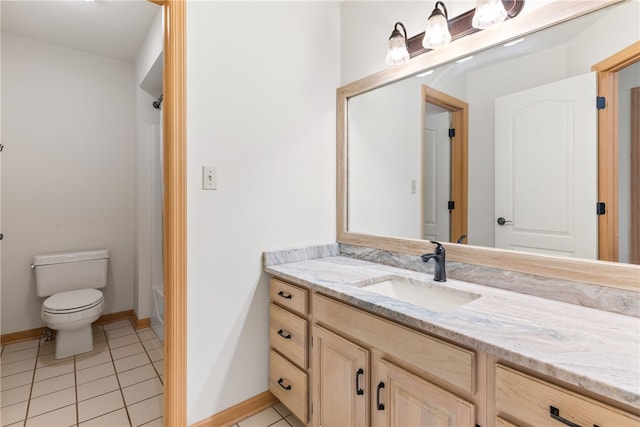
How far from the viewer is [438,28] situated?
137 cm

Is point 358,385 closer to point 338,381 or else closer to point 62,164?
point 338,381

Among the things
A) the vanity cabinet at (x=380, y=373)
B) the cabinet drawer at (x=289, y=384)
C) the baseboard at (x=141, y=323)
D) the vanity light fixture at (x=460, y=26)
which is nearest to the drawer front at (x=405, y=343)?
the vanity cabinet at (x=380, y=373)

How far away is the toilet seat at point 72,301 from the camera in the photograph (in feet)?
7.29

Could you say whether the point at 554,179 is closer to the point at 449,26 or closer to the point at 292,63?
the point at 449,26

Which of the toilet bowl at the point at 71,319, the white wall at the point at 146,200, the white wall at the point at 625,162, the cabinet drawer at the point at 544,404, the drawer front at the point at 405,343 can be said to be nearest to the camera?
the cabinet drawer at the point at 544,404

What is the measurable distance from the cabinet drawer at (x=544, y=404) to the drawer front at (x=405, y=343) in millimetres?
81

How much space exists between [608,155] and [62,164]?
3628 millimetres

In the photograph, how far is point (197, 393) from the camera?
1.49 m

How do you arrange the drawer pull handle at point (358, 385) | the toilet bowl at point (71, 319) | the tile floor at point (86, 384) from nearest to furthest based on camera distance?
the drawer pull handle at point (358, 385)
the tile floor at point (86, 384)
the toilet bowl at point (71, 319)

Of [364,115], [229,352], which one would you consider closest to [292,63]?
[364,115]

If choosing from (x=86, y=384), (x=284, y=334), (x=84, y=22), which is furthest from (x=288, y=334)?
(x=84, y=22)

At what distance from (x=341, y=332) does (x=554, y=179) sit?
103cm

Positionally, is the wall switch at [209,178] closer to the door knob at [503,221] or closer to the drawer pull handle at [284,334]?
the drawer pull handle at [284,334]

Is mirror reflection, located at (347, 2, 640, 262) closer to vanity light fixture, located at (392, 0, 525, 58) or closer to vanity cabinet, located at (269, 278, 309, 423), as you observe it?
vanity light fixture, located at (392, 0, 525, 58)
